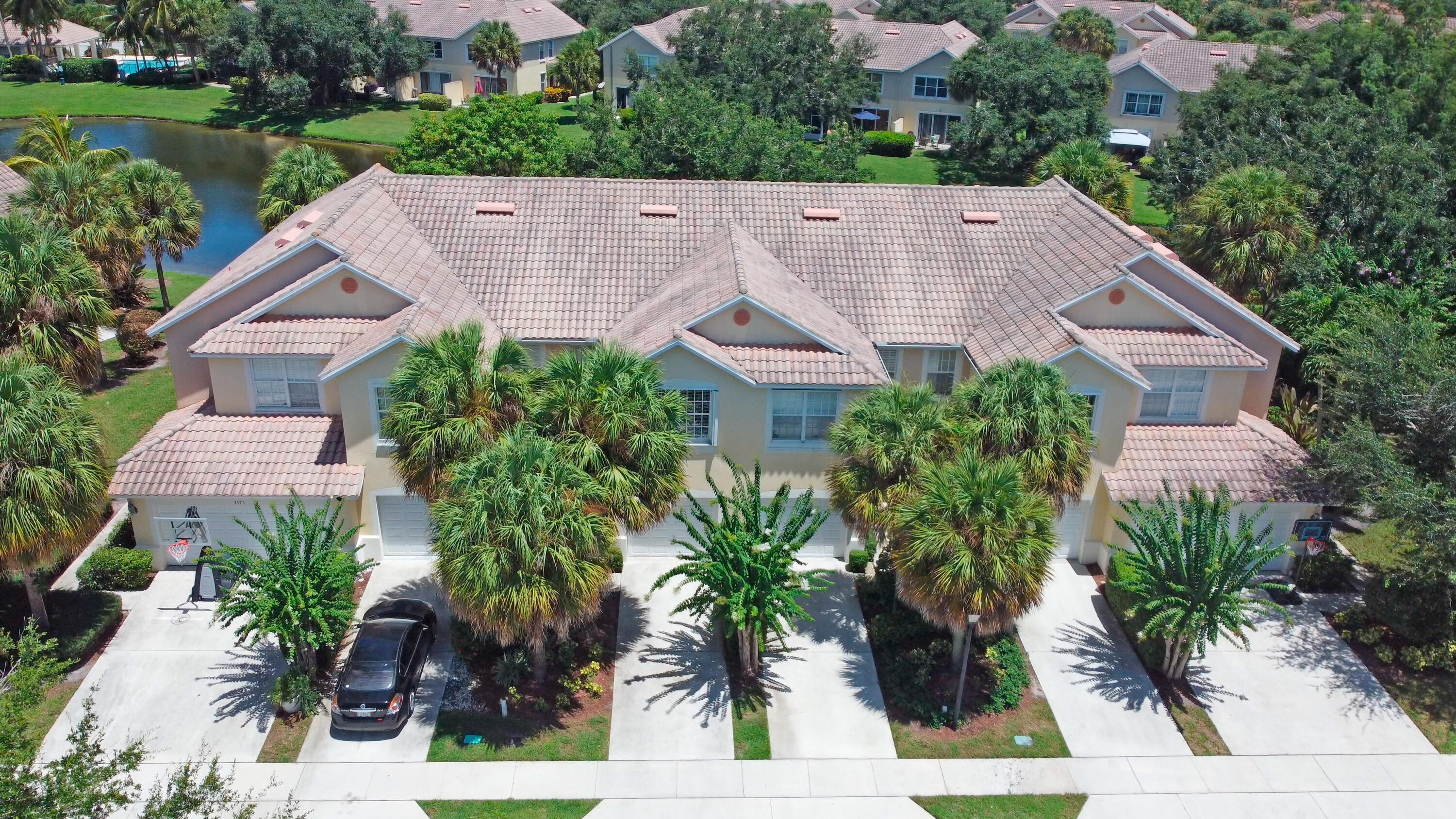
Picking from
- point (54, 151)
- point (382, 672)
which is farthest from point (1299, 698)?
point (54, 151)

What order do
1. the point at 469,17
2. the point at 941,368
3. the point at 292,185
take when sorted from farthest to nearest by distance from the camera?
1. the point at 469,17
2. the point at 292,185
3. the point at 941,368

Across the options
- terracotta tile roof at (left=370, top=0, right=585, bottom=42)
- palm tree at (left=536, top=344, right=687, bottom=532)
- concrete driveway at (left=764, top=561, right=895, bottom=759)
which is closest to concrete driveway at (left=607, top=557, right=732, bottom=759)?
concrete driveway at (left=764, top=561, right=895, bottom=759)

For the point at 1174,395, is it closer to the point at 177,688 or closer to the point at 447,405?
the point at 447,405

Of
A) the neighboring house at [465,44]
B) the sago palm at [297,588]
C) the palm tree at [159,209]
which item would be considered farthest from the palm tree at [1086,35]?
the sago palm at [297,588]

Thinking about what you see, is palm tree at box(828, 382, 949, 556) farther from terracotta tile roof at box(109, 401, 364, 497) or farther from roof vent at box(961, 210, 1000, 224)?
terracotta tile roof at box(109, 401, 364, 497)

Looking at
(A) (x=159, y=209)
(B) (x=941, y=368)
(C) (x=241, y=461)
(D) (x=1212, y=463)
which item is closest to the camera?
(C) (x=241, y=461)

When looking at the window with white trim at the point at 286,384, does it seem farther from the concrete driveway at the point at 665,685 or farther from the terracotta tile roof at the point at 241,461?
the concrete driveway at the point at 665,685

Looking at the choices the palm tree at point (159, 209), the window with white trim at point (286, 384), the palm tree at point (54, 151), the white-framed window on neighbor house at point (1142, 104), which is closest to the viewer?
the window with white trim at point (286, 384)
